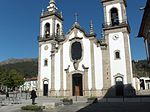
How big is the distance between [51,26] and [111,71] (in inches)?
542

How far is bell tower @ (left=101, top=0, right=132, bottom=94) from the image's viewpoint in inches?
1173

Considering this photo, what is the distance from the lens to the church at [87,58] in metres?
30.3

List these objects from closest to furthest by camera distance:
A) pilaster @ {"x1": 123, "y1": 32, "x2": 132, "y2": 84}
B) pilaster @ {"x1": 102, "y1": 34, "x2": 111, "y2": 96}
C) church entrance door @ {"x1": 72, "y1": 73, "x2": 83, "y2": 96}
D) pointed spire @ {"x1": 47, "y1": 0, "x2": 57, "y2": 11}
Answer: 1. pilaster @ {"x1": 123, "y1": 32, "x2": 132, "y2": 84}
2. pilaster @ {"x1": 102, "y1": 34, "x2": 111, "y2": 96}
3. church entrance door @ {"x1": 72, "y1": 73, "x2": 83, "y2": 96}
4. pointed spire @ {"x1": 47, "y1": 0, "x2": 57, "y2": 11}

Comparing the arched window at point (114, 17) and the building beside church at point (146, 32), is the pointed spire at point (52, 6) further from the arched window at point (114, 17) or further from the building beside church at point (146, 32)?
the building beside church at point (146, 32)

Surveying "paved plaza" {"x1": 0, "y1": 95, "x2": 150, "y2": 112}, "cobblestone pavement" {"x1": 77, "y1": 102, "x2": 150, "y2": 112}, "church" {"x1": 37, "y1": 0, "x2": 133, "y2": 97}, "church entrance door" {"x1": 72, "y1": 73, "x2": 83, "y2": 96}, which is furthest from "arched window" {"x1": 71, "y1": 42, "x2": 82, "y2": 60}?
"cobblestone pavement" {"x1": 77, "y1": 102, "x2": 150, "y2": 112}

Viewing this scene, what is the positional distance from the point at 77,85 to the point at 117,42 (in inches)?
351

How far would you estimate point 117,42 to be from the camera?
102 feet

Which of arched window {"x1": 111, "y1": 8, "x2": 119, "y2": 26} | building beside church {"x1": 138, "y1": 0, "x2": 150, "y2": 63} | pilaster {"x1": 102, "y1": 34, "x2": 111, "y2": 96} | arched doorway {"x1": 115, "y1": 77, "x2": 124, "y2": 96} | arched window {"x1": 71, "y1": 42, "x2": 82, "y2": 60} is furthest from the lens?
arched window {"x1": 71, "y1": 42, "x2": 82, "y2": 60}

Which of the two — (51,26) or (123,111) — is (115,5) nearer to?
(51,26)

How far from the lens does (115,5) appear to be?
109 feet

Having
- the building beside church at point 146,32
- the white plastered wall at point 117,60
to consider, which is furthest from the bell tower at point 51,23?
the building beside church at point 146,32

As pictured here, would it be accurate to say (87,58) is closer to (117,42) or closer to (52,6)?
(117,42)

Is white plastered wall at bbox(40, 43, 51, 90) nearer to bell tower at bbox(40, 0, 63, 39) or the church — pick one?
the church

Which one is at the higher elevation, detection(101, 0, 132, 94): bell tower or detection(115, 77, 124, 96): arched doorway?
detection(101, 0, 132, 94): bell tower
